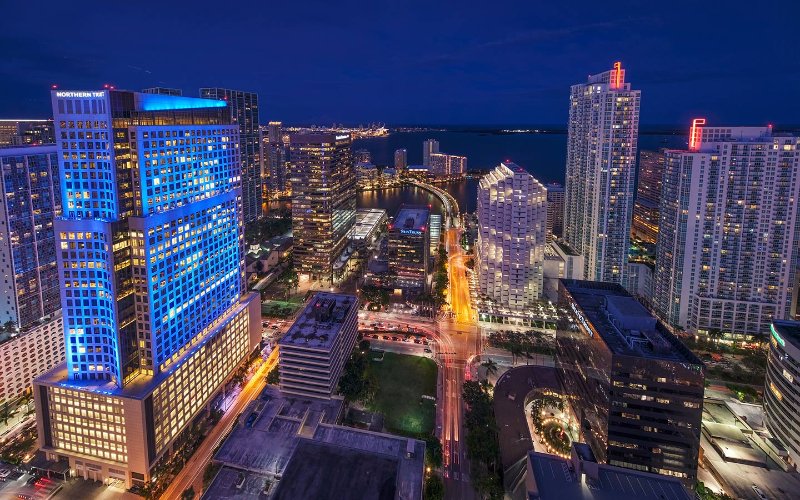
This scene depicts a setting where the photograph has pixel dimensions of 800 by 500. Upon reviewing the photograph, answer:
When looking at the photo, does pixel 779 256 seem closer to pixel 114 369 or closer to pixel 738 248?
pixel 738 248

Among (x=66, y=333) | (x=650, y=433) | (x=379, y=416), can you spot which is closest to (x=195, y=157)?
(x=66, y=333)

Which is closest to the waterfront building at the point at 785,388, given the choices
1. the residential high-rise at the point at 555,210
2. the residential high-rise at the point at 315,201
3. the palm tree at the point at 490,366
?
the palm tree at the point at 490,366

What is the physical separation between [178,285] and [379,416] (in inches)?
1521

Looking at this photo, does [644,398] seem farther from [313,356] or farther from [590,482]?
[313,356]

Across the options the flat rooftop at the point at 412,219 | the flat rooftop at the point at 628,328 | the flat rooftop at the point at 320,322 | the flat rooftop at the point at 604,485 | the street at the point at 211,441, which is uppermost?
the flat rooftop at the point at 412,219

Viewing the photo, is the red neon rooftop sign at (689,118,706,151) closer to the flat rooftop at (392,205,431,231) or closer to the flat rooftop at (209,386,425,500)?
the flat rooftop at (392,205,431,231)

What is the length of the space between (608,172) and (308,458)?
104m

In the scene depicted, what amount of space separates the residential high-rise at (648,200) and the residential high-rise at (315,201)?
111 metres

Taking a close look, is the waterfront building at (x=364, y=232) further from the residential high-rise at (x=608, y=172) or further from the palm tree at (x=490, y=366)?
the palm tree at (x=490, y=366)

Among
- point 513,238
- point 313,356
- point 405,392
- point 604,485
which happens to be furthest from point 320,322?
point 513,238

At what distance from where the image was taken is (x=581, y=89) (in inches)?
5276

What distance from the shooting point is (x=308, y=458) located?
5316cm

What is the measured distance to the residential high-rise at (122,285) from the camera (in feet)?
196

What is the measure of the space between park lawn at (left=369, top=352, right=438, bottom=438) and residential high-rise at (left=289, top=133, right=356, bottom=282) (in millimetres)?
53161
